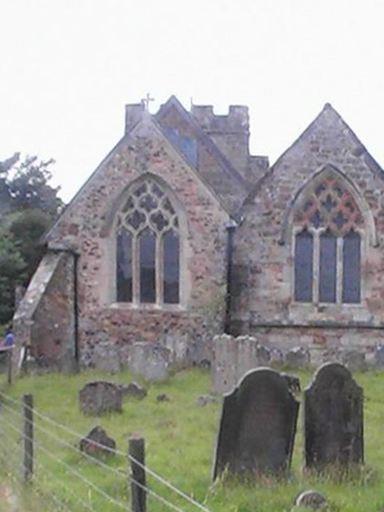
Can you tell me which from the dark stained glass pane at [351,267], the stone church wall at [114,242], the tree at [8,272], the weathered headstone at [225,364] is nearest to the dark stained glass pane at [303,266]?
the dark stained glass pane at [351,267]

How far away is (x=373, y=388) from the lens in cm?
1689

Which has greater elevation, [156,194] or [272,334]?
[156,194]

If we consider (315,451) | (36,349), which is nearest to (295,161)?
(36,349)

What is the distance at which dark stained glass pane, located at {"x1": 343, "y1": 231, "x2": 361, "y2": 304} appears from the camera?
2209cm

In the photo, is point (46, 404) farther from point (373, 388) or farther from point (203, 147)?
point (203, 147)

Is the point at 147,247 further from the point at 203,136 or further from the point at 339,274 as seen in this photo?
the point at 203,136

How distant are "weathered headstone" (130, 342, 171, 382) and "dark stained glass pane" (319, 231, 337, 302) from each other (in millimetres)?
5573

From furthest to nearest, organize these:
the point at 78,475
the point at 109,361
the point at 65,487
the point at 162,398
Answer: the point at 109,361 → the point at 162,398 → the point at 78,475 → the point at 65,487

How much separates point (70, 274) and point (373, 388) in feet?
29.3

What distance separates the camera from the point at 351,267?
22.2 m

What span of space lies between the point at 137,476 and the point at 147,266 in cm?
1593

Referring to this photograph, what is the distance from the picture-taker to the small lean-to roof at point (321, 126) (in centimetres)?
2216

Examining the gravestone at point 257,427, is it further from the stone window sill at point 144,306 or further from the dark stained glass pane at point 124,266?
the dark stained glass pane at point 124,266

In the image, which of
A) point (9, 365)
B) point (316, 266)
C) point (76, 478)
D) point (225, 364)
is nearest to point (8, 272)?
point (9, 365)
